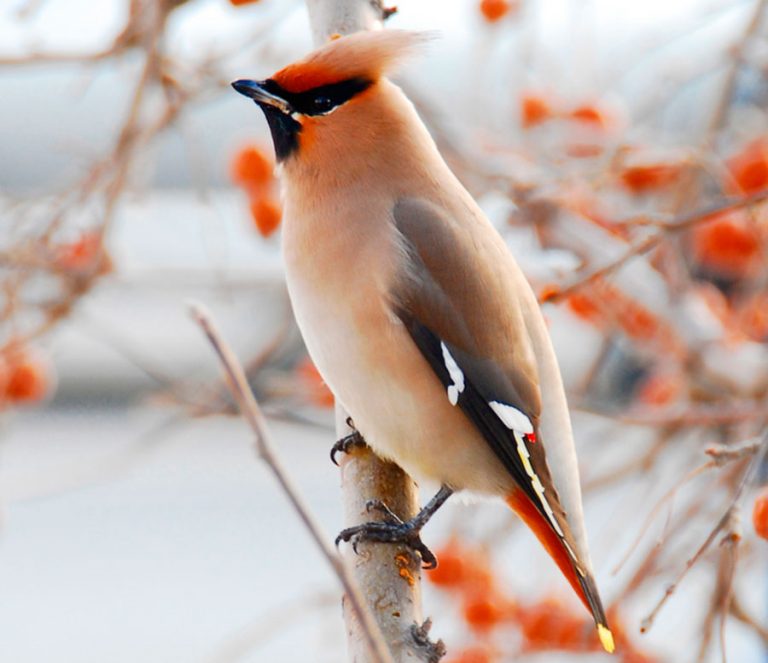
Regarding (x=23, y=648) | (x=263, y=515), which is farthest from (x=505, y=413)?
(x=263, y=515)

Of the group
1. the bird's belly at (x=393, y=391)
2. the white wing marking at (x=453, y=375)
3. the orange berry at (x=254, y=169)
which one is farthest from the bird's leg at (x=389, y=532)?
the orange berry at (x=254, y=169)

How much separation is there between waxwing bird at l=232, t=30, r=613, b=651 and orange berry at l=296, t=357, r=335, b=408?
2.95ft

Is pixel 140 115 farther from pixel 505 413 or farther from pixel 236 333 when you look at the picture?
pixel 236 333

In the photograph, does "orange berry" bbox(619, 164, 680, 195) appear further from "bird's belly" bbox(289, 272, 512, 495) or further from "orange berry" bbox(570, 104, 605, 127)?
"bird's belly" bbox(289, 272, 512, 495)

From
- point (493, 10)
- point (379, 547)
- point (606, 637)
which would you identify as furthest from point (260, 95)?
point (493, 10)

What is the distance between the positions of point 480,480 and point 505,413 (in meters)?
0.13

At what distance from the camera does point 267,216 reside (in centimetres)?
324

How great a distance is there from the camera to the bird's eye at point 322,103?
220 cm

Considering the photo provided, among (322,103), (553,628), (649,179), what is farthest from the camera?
(649,179)

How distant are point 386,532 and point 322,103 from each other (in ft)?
2.40

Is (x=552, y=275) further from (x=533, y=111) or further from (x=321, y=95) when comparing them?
(x=533, y=111)

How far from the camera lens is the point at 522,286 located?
2186mm

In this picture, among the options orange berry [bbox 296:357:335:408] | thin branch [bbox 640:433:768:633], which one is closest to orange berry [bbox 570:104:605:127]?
orange berry [bbox 296:357:335:408]

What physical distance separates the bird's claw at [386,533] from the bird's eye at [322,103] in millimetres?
668
